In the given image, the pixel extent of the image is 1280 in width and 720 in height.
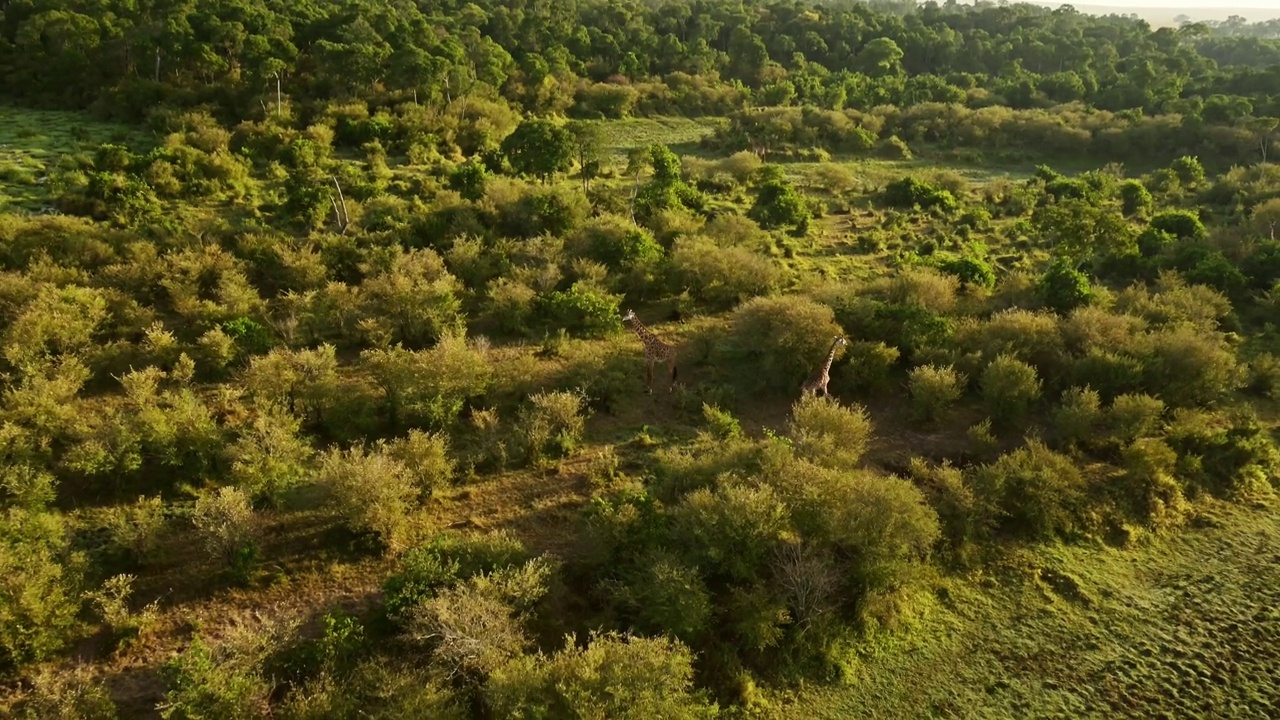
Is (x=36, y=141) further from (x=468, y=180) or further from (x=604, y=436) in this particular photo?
(x=604, y=436)

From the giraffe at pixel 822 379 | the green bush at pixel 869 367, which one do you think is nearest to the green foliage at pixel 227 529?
the giraffe at pixel 822 379

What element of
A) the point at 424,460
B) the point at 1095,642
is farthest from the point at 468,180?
the point at 1095,642

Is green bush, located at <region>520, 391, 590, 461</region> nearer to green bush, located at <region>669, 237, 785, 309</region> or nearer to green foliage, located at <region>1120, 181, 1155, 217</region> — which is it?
green bush, located at <region>669, 237, 785, 309</region>

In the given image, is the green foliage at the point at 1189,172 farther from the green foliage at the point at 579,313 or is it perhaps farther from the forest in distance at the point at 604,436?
the green foliage at the point at 579,313

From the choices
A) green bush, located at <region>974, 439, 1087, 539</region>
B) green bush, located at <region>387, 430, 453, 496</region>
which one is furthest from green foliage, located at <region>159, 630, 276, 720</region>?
green bush, located at <region>974, 439, 1087, 539</region>

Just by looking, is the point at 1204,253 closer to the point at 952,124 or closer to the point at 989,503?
the point at 989,503

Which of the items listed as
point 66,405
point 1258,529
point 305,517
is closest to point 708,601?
point 305,517
